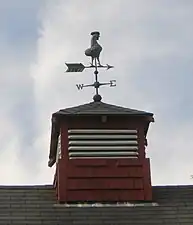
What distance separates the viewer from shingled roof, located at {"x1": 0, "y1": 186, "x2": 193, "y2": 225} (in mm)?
16141

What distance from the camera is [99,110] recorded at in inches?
709

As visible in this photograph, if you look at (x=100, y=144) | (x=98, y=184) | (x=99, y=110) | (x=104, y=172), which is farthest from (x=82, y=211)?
(x=99, y=110)

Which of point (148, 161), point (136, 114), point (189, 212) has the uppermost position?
point (136, 114)

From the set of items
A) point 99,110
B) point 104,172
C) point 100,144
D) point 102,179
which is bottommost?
point 102,179

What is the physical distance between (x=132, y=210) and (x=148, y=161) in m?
1.43

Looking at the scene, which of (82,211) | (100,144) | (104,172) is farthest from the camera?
(100,144)

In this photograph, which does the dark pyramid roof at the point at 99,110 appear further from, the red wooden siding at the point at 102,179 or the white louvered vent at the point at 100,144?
the red wooden siding at the point at 102,179

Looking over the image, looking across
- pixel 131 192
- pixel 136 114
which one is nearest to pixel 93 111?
pixel 136 114

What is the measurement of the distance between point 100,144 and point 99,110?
0.86 meters

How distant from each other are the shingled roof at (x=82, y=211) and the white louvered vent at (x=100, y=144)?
118 centimetres

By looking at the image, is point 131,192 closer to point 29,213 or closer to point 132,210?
point 132,210

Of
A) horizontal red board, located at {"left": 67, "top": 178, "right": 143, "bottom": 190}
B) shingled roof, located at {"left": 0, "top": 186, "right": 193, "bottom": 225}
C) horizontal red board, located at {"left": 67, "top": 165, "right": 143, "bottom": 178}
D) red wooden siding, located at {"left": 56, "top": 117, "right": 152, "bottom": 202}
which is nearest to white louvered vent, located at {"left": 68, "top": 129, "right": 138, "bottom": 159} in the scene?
red wooden siding, located at {"left": 56, "top": 117, "right": 152, "bottom": 202}

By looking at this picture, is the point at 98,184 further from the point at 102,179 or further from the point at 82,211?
the point at 82,211

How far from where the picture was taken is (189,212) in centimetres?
1677
